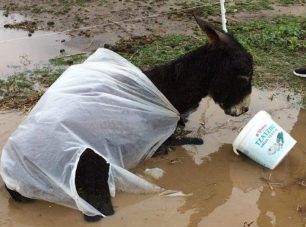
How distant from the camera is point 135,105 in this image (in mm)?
3727

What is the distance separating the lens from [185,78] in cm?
398

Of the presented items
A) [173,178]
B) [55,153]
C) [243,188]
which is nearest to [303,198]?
[243,188]

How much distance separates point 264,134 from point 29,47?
3534 millimetres

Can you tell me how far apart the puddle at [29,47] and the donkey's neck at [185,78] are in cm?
217

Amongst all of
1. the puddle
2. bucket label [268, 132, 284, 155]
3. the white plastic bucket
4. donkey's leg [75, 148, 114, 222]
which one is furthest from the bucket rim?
the puddle

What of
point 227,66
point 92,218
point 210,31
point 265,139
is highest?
point 210,31

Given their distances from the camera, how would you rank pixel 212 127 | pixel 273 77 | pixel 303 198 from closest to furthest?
pixel 303 198 → pixel 212 127 → pixel 273 77

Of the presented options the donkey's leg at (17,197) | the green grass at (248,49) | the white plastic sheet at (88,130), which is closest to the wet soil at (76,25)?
the green grass at (248,49)

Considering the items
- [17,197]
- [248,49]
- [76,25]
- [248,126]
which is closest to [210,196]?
[248,126]

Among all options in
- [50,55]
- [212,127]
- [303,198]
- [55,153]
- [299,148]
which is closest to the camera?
[55,153]

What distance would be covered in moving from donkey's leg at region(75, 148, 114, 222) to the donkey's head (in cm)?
115

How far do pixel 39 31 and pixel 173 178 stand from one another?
366 cm

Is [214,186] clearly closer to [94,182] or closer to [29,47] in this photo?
[94,182]

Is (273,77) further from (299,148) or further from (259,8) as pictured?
(259,8)
